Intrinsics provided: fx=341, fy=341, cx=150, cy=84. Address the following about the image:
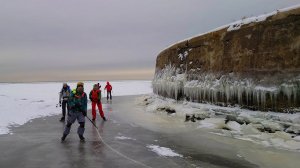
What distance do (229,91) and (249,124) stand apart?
2.00 m

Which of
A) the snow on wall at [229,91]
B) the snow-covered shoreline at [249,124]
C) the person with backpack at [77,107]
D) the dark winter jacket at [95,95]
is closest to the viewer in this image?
the snow-covered shoreline at [249,124]

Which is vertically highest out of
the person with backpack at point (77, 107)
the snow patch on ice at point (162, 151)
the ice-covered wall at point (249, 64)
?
the ice-covered wall at point (249, 64)

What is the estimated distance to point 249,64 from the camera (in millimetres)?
11328

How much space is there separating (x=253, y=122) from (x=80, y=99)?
521 cm

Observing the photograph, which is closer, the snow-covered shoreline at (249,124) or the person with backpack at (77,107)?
the snow-covered shoreline at (249,124)

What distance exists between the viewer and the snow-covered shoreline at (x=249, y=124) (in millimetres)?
8887

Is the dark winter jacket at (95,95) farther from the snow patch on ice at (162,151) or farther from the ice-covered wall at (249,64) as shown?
the snow patch on ice at (162,151)

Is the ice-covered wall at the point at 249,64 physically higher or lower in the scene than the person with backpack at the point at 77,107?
higher

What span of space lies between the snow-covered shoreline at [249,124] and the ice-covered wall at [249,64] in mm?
309

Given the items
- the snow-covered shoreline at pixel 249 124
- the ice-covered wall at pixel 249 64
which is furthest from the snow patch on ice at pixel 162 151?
the ice-covered wall at pixel 249 64

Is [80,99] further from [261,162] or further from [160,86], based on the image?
[160,86]

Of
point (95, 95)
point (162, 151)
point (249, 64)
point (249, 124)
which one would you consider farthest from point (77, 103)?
point (249, 64)

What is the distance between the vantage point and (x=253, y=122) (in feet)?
34.0

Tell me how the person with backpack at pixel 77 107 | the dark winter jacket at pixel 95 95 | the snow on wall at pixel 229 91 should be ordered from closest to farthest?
the person with backpack at pixel 77 107 → the snow on wall at pixel 229 91 → the dark winter jacket at pixel 95 95
